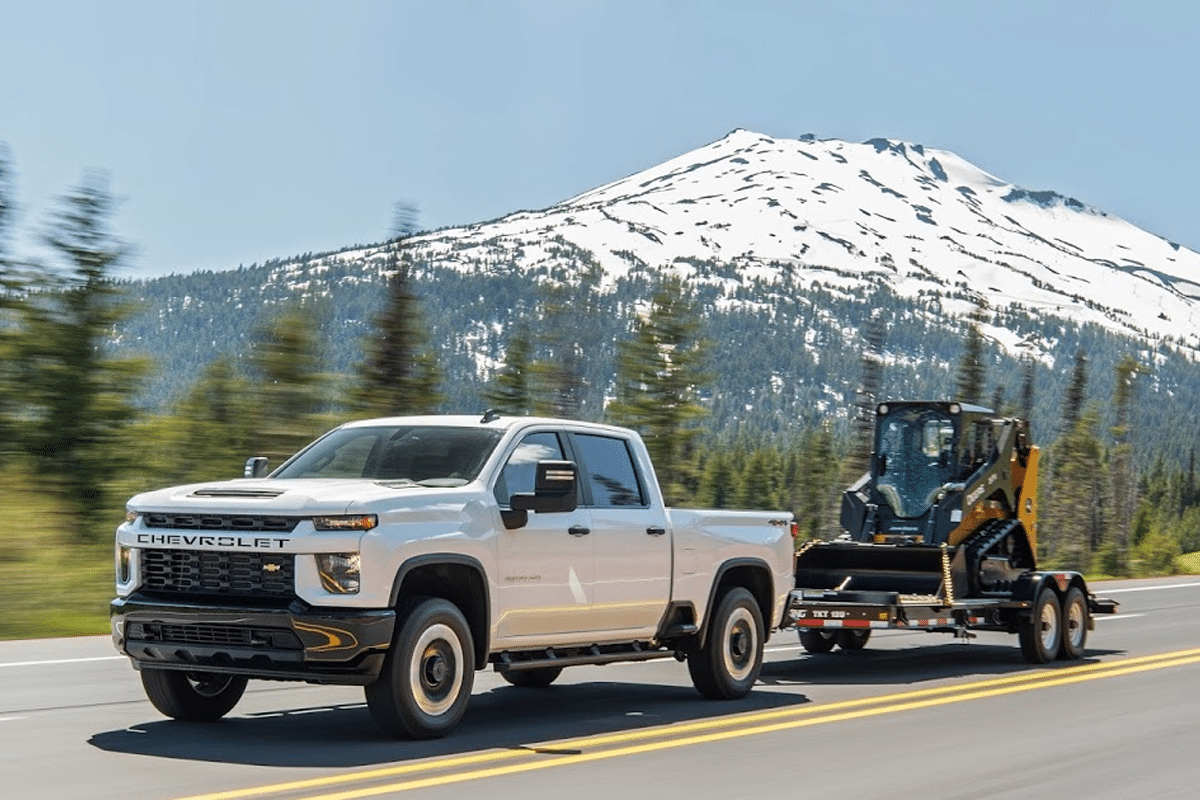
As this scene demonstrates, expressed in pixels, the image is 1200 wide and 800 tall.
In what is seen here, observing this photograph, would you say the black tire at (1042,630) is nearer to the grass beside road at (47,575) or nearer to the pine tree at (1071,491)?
the grass beside road at (47,575)

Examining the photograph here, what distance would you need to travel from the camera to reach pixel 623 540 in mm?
11438

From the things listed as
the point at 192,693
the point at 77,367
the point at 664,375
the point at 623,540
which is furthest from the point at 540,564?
the point at 664,375

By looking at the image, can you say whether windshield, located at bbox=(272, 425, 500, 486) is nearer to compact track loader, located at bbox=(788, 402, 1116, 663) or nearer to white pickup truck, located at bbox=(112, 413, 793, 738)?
white pickup truck, located at bbox=(112, 413, 793, 738)

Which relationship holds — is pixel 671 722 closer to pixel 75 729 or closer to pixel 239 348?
pixel 75 729

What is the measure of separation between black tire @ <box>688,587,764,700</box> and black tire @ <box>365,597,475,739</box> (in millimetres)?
2964

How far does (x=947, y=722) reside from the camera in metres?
11.9

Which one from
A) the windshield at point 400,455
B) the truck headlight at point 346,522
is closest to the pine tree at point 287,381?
the windshield at point 400,455

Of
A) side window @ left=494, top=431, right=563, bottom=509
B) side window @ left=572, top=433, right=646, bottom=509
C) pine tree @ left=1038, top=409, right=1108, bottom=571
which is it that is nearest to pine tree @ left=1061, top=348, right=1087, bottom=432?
pine tree @ left=1038, top=409, right=1108, bottom=571

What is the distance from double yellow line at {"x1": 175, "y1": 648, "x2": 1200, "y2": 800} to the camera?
26.9ft

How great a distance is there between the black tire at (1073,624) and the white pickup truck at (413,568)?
6.61m

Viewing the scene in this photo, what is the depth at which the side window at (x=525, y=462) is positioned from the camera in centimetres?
1057

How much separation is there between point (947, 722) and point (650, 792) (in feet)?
13.1

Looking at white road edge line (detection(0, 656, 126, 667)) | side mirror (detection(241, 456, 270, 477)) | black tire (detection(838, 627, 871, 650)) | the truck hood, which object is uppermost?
side mirror (detection(241, 456, 270, 477))

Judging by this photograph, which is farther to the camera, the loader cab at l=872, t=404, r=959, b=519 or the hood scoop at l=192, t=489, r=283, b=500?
the loader cab at l=872, t=404, r=959, b=519
